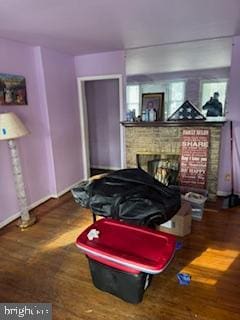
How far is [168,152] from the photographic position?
364 centimetres

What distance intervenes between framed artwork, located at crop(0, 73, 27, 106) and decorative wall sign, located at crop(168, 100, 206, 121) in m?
2.18

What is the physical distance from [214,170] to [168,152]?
2.40 ft

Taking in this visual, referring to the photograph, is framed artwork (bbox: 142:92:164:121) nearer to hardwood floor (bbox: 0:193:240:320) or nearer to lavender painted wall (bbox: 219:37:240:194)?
lavender painted wall (bbox: 219:37:240:194)

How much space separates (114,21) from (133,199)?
5.76 ft

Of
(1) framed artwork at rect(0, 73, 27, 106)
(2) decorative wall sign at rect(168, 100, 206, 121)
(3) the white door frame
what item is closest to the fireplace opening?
(3) the white door frame

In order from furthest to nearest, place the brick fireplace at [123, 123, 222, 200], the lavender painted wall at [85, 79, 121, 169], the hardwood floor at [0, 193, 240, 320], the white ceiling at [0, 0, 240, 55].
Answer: the lavender painted wall at [85, 79, 121, 169] → the brick fireplace at [123, 123, 222, 200] → the white ceiling at [0, 0, 240, 55] → the hardwood floor at [0, 193, 240, 320]

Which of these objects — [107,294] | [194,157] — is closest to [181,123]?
[194,157]

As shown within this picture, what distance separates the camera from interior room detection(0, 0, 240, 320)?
1.74 meters

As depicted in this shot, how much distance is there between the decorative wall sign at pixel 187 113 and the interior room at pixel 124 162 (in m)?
0.01

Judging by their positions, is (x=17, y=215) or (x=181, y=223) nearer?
(x=181, y=223)

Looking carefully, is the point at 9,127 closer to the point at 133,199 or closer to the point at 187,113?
the point at 133,199

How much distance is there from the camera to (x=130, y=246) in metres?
1.63

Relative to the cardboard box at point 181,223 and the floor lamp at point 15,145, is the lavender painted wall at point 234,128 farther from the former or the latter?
the floor lamp at point 15,145

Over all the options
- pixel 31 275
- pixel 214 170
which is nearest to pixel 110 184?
pixel 31 275
